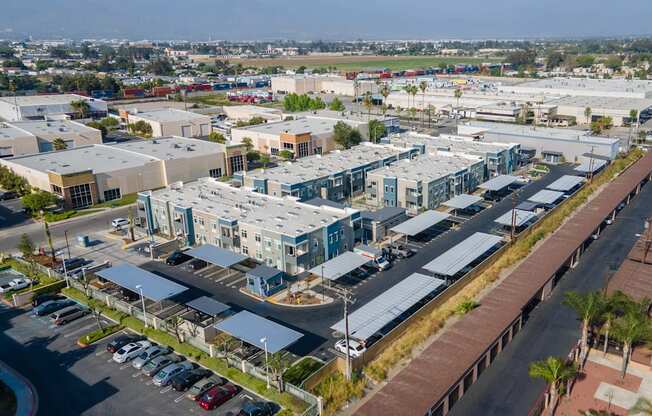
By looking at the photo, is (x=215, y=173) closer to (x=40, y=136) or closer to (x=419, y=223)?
(x=40, y=136)

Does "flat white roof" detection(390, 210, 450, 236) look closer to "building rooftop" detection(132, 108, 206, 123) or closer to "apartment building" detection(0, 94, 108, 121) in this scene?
"building rooftop" detection(132, 108, 206, 123)

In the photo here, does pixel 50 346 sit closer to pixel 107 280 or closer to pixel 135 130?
pixel 107 280

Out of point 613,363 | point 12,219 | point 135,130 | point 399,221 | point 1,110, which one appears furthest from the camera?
point 1,110

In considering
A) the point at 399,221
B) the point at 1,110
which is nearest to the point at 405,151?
the point at 399,221

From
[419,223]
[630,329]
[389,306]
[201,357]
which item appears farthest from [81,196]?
[630,329]

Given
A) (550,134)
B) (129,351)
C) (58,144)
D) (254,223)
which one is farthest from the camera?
(550,134)

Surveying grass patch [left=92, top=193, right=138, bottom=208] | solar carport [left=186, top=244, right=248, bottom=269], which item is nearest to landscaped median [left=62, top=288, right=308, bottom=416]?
solar carport [left=186, top=244, right=248, bottom=269]

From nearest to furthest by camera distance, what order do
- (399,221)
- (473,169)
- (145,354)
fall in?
(145,354) < (399,221) < (473,169)

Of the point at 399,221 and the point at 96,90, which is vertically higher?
the point at 96,90
